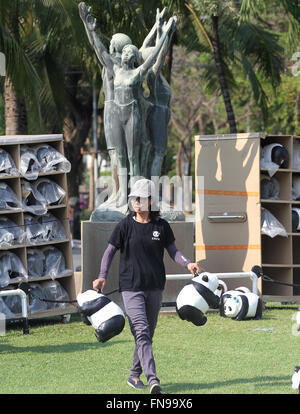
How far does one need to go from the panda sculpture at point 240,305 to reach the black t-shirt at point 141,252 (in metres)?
4.23

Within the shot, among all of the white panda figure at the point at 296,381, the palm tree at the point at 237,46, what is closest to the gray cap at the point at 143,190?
the white panda figure at the point at 296,381

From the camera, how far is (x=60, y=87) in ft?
81.9

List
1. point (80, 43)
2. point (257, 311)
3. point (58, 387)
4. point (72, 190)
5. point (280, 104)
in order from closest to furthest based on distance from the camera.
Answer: point (58, 387) → point (257, 311) → point (80, 43) → point (72, 190) → point (280, 104)

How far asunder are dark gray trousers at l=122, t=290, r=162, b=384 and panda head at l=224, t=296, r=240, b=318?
420 centimetres

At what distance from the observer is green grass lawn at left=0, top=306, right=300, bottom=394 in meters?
8.21

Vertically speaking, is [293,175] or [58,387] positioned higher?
[293,175]

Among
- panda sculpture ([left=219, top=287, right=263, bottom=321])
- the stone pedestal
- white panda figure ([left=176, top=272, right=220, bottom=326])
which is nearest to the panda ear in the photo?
panda sculpture ([left=219, top=287, right=263, bottom=321])

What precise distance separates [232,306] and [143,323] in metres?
4.52

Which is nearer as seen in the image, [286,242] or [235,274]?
[235,274]

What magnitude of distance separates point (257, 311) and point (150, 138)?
9.92 feet

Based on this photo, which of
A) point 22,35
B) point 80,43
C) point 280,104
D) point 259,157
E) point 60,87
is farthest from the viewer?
point 280,104

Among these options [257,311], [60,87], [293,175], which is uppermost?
[60,87]

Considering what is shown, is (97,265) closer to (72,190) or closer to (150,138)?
(150,138)
